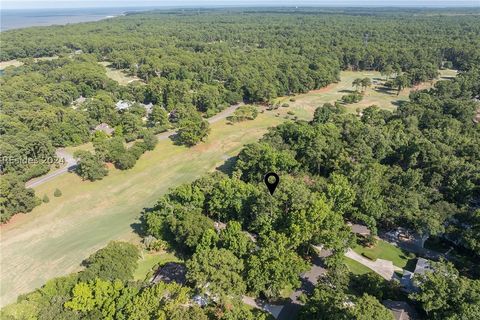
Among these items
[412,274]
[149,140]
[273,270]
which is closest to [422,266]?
[412,274]

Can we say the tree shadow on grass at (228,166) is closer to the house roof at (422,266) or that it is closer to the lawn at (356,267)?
the lawn at (356,267)

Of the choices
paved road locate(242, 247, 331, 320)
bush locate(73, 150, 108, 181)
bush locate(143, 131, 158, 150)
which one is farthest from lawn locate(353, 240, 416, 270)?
bush locate(143, 131, 158, 150)

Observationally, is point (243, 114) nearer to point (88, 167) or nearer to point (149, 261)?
point (88, 167)

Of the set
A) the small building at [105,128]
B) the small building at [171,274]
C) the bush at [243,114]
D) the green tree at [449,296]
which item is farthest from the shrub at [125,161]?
the green tree at [449,296]

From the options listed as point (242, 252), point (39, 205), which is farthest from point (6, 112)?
point (242, 252)

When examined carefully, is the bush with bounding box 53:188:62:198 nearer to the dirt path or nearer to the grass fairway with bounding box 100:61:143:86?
the dirt path

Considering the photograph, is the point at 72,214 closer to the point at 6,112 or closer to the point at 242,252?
the point at 242,252
